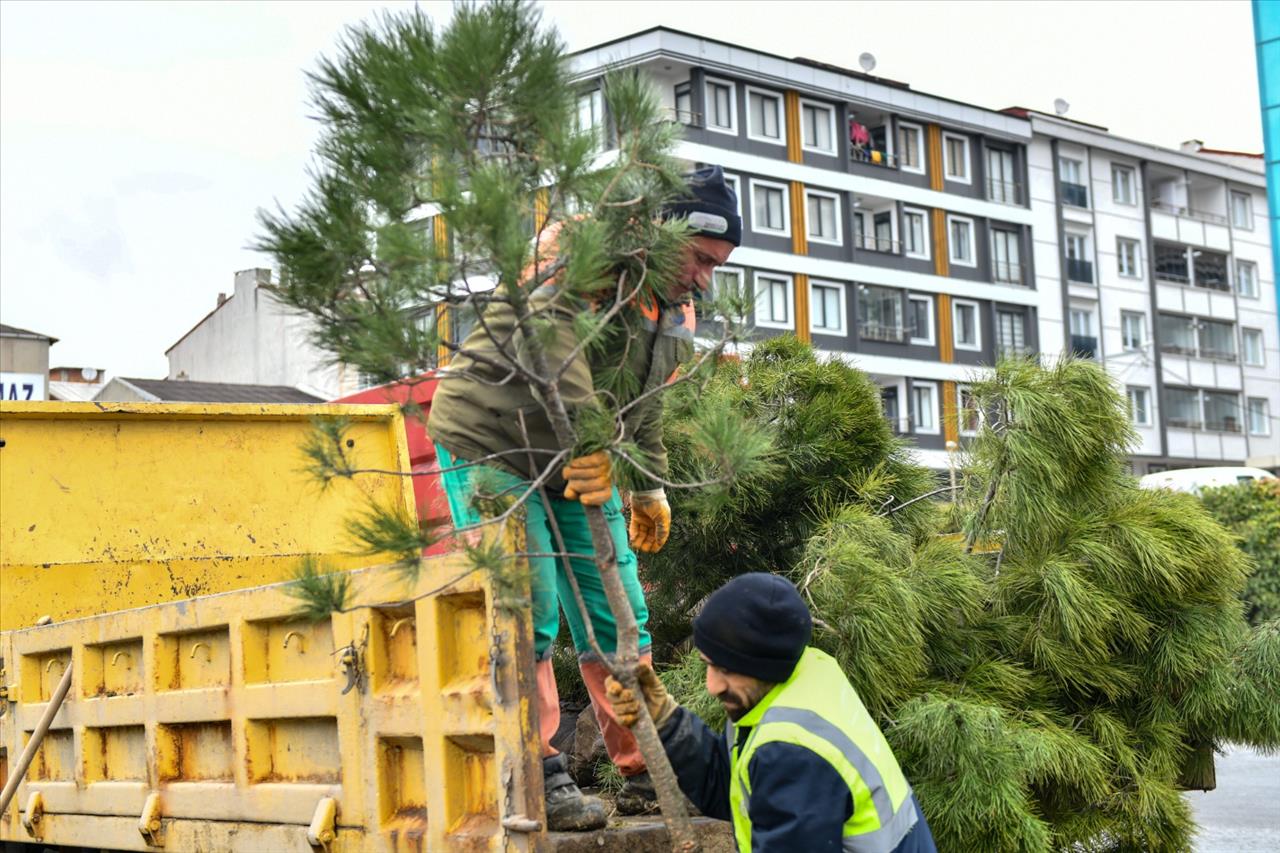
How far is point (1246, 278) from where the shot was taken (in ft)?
174

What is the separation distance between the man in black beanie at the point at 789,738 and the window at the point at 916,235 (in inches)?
1583

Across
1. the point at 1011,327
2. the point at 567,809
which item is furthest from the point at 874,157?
the point at 567,809

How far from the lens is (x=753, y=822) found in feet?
9.39

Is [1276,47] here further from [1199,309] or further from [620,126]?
[620,126]

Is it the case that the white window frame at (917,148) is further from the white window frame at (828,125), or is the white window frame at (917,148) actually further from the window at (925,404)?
the window at (925,404)

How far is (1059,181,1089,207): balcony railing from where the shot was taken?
152 feet

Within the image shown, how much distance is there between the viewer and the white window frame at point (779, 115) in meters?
38.3

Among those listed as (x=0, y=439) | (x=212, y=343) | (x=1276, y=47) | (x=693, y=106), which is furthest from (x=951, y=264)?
(x=0, y=439)

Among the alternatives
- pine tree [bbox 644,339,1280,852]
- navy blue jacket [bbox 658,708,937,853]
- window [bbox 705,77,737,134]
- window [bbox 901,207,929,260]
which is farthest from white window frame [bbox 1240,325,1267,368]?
navy blue jacket [bbox 658,708,937,853]

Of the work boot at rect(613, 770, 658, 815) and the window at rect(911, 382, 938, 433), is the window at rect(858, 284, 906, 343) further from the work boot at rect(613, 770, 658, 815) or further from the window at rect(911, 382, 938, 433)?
the work boot at rect(613, 770, 658, 815)

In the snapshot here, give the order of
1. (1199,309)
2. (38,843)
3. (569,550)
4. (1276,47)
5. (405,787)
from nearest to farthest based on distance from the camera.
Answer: (405,787) < (569,550) < (38,843) < (1276,47) < (1199,309)

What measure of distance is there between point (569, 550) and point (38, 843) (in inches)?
89.9

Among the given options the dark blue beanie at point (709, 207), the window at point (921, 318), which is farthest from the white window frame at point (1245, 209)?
the dark blue beanie at point (709, 207)

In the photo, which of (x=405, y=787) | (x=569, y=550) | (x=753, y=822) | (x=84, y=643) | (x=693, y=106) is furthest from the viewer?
(x=693, y=106)
